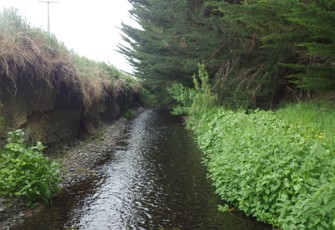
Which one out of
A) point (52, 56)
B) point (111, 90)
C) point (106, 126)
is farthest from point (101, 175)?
point (111, 90)

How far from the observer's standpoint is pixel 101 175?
6.73 m

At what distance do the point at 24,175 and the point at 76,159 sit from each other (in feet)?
9.80

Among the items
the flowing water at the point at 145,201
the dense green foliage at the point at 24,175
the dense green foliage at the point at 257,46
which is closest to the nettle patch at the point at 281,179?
the flowing water at the point at 145,201

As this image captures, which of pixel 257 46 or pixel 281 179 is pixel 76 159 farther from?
pixel 257 46

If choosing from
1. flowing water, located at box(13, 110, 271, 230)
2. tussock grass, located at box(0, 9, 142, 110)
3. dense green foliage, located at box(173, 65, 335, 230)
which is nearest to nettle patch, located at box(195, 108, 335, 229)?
dense green foliage, located at box(173, 65, 335, 230)

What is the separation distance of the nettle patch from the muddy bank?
299 centimetres

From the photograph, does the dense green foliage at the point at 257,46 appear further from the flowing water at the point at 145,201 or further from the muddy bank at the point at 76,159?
the muddy bank at the point at 76,159

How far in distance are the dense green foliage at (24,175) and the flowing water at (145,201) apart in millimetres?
338

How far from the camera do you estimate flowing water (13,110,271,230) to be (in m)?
4.46

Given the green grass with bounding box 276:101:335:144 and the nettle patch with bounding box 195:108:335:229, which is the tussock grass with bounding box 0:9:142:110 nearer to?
the nettle patch with bounding box 195:108:335:229

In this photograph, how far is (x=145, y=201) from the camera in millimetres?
5305

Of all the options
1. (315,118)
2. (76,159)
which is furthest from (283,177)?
(76,159)

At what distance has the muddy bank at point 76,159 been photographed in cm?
456

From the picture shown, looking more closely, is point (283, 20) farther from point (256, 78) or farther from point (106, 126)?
point (106, 126)
